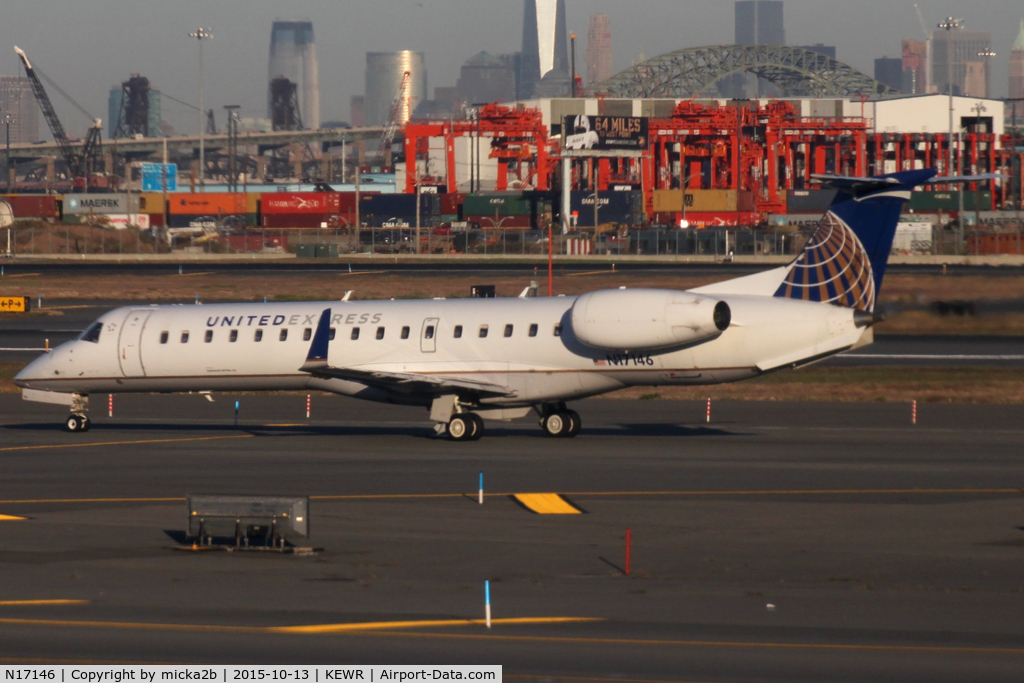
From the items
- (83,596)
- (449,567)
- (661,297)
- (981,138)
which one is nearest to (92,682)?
(83,596)

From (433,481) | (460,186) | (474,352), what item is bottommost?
(433,481)

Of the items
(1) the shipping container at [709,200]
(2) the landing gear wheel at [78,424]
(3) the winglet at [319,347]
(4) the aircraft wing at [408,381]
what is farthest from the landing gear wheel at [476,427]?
(1) the shipping container at [709,200]

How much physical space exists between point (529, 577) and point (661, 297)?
12.3 m

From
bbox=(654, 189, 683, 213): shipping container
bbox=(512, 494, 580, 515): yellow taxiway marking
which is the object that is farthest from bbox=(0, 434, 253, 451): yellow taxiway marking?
bbox=(654, 189, 683, 213): shipping container

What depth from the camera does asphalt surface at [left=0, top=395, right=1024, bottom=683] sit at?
489 inches

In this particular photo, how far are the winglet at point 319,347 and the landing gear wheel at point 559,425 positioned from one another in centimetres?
544

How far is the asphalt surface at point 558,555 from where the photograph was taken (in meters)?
12.4

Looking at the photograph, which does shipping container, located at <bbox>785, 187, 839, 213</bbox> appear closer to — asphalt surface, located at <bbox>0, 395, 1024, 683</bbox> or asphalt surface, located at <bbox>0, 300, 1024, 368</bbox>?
asphalt surface, located at <bbox>0, 300, 1024, 368</bbox>

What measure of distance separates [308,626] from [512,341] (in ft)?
52.1

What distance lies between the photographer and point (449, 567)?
645 inches

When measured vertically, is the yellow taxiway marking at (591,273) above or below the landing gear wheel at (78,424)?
above

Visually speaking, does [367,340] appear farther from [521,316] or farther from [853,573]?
[853,573]

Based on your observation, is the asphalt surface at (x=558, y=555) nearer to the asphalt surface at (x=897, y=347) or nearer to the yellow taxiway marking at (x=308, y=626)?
the yellow taxiway marking at (x=308, y=626)

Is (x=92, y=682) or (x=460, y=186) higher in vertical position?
(x=460, y=186)
